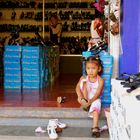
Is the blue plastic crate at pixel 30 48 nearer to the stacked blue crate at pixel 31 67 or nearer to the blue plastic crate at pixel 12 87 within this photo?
the stacked blue crate at pixel 31 67

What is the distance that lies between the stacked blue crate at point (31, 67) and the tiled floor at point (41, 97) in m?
0.25

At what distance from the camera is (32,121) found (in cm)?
533

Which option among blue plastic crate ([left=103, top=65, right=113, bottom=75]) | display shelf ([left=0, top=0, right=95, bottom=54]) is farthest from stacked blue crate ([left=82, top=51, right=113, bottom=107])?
display shelf ([left=0, top=0, right=95, bottom=54])

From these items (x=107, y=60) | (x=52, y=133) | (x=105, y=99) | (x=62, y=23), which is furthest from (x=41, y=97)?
(x=62, y=23)

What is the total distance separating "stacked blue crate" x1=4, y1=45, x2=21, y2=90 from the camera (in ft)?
23.8

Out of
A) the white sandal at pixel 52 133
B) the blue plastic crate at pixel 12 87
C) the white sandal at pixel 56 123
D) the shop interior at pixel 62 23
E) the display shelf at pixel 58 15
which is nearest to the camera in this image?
the white sandal at pixel 52 133

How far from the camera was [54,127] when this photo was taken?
16.1ft

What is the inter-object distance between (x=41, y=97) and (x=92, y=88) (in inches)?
57.1

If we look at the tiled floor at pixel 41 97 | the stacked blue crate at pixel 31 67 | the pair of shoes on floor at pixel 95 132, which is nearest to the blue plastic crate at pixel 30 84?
the stacked blue crate at pixel 31 67

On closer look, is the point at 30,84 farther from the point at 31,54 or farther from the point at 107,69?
the point at 107,69

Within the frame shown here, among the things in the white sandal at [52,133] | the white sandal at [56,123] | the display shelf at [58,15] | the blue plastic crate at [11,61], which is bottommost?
the white sandal at [52,133]

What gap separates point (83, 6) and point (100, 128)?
667 centimetres

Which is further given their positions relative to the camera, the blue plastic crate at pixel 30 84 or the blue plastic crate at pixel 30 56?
the blue plastic crate at pixel 30 84

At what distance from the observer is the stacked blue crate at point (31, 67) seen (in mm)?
7285
